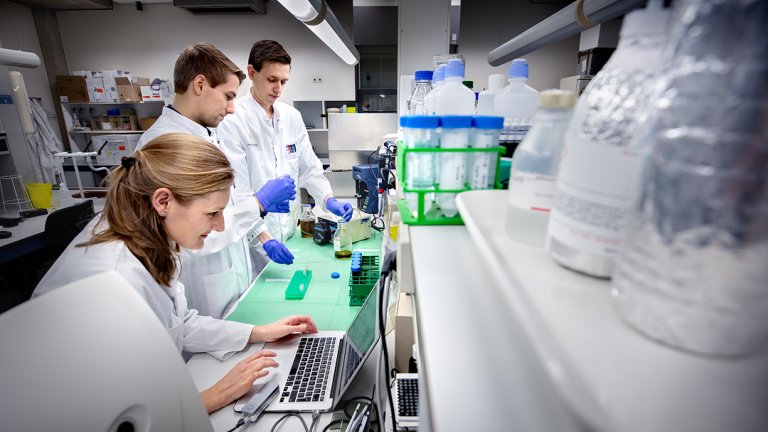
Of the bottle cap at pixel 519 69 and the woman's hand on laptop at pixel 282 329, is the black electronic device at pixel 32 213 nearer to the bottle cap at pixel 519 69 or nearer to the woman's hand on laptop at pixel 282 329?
the woman's hand on laptop at pixel 282 329

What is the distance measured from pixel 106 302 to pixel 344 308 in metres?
1.09

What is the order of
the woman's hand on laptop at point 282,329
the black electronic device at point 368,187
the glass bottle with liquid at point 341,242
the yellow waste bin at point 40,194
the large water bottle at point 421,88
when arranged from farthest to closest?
the yellow waste bin at point 40,194 < the black electronic device at point 368,187 < the glass bottle with liquid at point 341,242 < the large water bottle at point 421,88 < the woman's hand on laptop at point 282,329

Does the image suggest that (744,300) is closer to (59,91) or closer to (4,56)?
(4,56)

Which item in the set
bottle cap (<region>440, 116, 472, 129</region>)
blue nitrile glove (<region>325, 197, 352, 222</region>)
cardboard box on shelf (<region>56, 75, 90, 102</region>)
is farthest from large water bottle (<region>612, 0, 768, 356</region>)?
cardboard box on shelf (<region>56, 75, 90, 102</region>)

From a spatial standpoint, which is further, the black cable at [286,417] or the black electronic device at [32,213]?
the black electronic device at [32,213]

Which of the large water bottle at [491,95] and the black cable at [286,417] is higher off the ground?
the large water bottle at [491,95]

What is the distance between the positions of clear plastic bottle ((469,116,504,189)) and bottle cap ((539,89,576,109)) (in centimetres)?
24

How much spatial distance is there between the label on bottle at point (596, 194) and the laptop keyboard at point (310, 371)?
0.91 m

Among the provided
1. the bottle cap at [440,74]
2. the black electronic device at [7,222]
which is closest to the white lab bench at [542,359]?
the bottle cap at [440,74]

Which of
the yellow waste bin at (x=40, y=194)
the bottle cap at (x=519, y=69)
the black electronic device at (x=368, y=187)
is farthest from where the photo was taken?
the yellow waste bin at (x=40, y=194)

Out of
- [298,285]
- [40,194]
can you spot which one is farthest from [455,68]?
[40,194]

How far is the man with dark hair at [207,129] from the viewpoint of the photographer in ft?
5.35

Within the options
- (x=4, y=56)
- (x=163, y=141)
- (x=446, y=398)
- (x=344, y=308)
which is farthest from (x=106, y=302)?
(x=4, y=56)

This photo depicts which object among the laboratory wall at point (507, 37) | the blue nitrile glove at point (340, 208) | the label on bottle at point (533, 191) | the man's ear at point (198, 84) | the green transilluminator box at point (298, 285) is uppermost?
the laboratory wall at point (507, 37)
